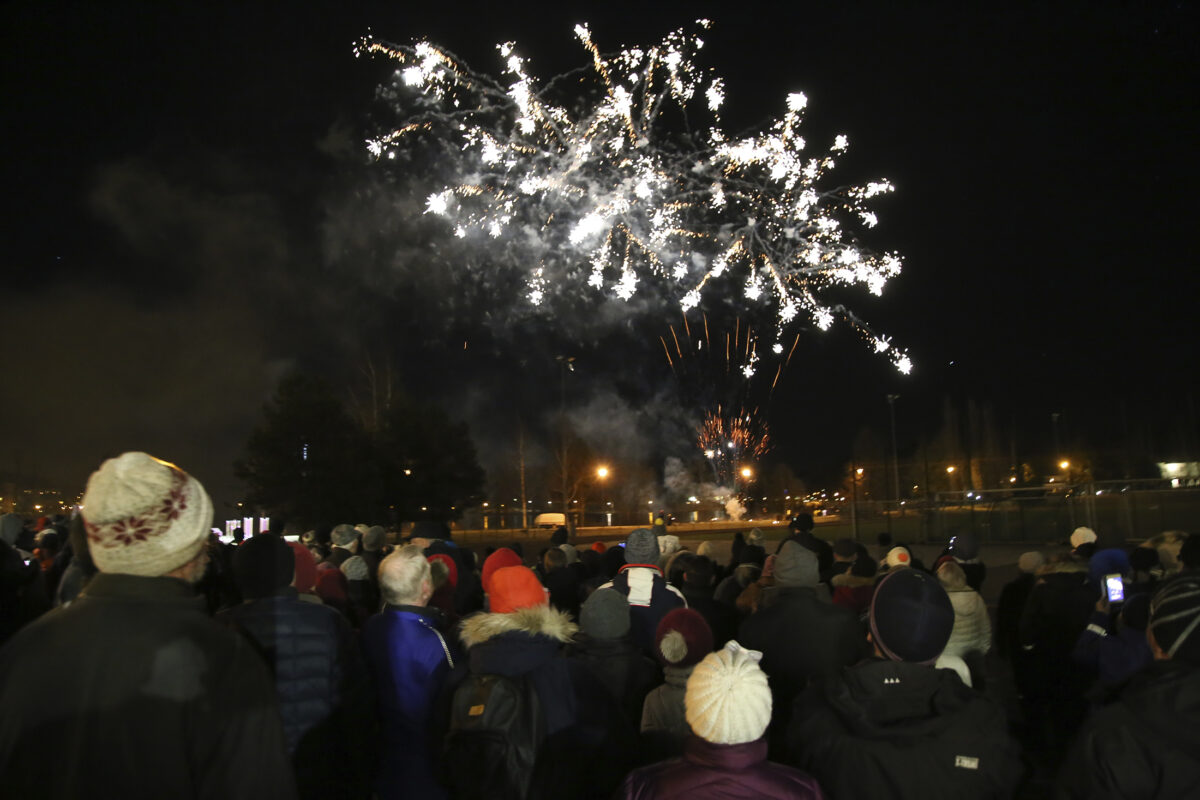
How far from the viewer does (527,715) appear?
137 inches

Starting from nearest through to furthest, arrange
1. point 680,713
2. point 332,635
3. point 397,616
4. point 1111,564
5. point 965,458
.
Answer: point 332,635 < point 680,713 < point 397,616 < point 1111,564 < point 965,458

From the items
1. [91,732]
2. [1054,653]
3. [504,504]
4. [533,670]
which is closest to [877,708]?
[533,670]

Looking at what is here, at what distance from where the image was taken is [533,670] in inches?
148

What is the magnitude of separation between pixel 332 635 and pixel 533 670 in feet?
3.08

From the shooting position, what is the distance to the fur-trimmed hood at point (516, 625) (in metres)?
3.75

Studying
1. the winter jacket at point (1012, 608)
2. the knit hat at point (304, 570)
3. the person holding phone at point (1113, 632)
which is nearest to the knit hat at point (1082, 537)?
the winter jacket at point (1012, 608)

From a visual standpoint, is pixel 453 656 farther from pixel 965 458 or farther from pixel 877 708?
pixel 965 458

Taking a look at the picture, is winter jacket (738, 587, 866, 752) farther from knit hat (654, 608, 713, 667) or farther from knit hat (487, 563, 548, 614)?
knit hat (487, 563, 548, 614)

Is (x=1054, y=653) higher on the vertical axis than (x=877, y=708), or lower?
lower

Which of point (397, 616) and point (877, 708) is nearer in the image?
point (877, 708)

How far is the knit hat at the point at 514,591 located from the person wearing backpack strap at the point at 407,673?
1.19 ft

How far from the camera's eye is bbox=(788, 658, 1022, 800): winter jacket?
2.74 meters

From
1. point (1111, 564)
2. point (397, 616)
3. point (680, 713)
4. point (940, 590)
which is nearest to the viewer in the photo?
point (940, 590)

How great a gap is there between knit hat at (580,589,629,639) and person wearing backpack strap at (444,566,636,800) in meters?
0.24
